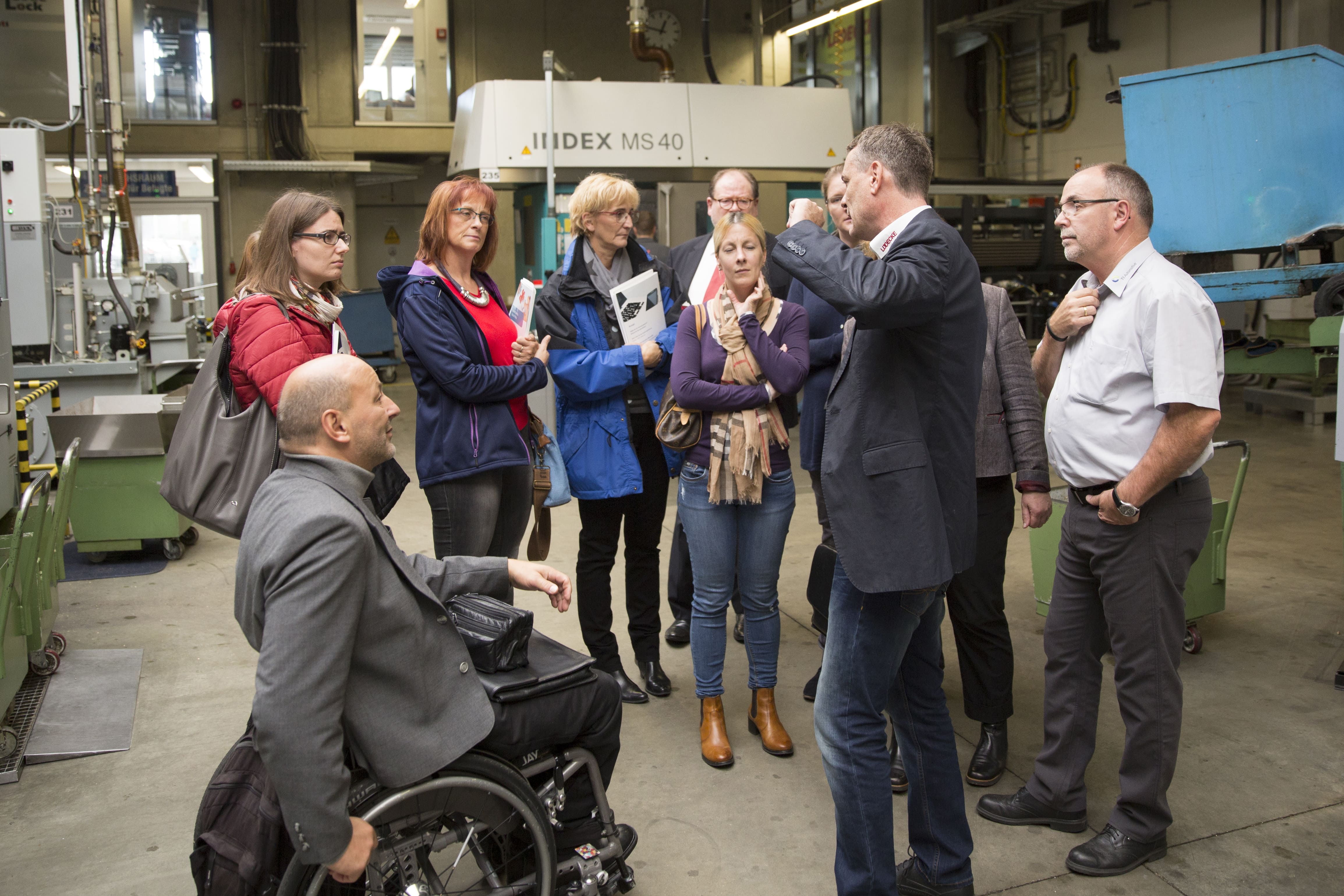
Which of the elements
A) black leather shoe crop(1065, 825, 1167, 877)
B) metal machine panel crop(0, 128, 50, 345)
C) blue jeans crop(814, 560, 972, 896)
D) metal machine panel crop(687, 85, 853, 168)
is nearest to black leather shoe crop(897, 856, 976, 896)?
blue jeans crop(814, 560, 972, 896)

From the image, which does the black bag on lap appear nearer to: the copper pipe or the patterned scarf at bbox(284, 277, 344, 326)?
the patterned scarf at bbox(284, 277, 344, 326)

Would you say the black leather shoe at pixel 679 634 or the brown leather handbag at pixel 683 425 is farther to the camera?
the black leather shoe at pixel 679 634

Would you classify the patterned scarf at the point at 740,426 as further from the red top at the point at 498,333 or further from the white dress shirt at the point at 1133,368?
the white dress shirt at the point at 1133,368

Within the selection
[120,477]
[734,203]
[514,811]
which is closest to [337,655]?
[514,811]

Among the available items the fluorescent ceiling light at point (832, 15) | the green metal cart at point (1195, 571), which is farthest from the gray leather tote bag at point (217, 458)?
the fluorescent ceiling light at point (832, 15)

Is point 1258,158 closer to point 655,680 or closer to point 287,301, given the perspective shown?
point 655,680

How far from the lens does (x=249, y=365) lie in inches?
87.7

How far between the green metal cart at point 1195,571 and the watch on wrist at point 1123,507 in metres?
1.27

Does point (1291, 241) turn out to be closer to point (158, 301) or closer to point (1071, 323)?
point (1071, 323)

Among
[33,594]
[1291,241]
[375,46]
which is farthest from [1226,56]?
[33,594]

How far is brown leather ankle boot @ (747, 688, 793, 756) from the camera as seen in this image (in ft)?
9.17

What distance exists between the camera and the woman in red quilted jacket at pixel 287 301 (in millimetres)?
2229

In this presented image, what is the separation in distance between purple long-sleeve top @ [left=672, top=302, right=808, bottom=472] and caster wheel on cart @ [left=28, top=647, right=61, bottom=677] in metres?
2.20

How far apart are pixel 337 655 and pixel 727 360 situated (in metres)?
1.44
